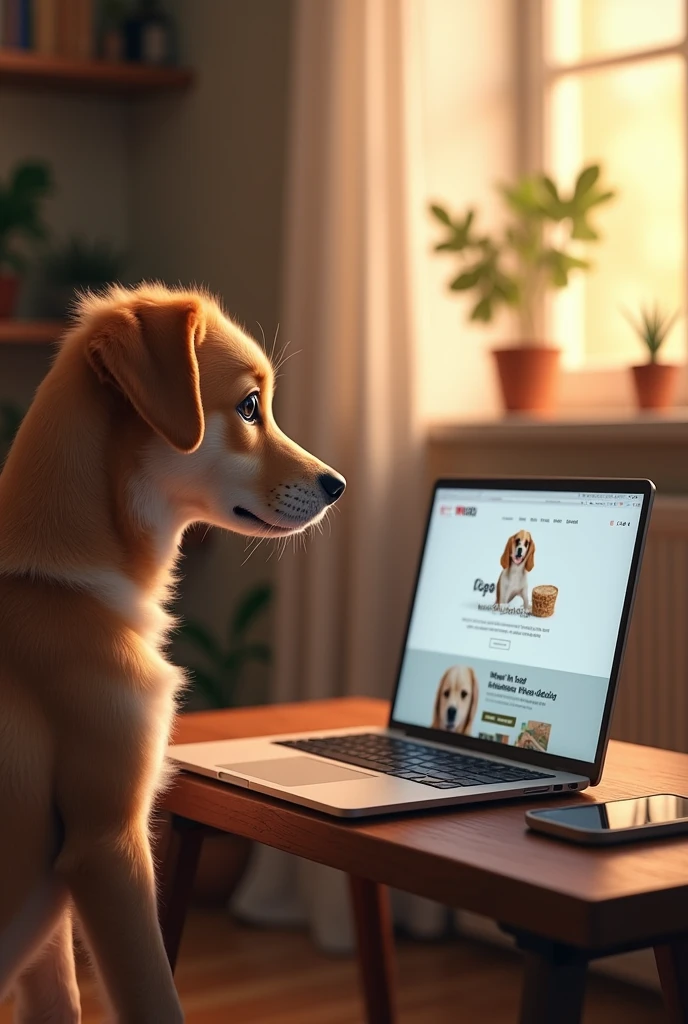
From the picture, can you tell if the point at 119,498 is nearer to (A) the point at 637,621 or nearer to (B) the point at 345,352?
(A) the point at 637,621

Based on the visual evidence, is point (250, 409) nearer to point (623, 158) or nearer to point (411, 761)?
point (411, 761)

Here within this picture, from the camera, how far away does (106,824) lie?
109cm

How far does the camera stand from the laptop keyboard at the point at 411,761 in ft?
4.11

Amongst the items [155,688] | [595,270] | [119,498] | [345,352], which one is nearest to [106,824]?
[155,688]

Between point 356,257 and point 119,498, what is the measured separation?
1563mm

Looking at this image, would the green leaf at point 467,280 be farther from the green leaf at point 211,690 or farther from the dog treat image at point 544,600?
the dog treat image at point 544,600

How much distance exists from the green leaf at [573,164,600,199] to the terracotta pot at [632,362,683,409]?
345 mm

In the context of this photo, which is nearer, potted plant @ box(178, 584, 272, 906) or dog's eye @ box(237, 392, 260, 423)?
dog's eye @ box(237, 392, 260, 423)

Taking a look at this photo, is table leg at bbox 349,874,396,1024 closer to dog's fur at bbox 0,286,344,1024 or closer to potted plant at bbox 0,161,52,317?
dog's fur at bbox 0,286,344,1024

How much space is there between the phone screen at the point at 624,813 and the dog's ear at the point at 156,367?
1.47 ft

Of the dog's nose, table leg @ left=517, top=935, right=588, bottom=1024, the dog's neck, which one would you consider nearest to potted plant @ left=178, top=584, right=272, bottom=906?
the dog's nose

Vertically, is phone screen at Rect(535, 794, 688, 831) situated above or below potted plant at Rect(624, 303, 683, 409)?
below

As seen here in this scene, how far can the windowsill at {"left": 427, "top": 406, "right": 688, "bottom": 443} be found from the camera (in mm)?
2244

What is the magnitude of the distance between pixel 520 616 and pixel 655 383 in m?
1.09
